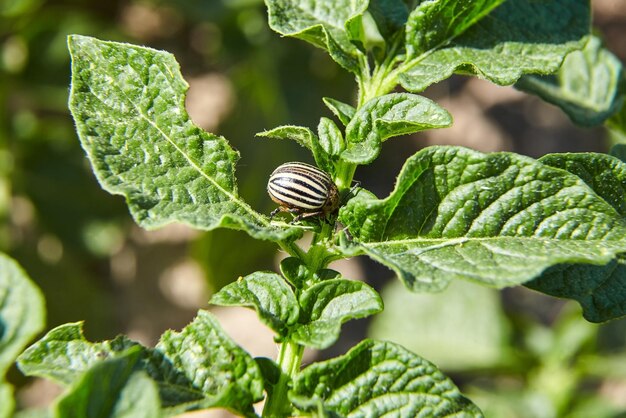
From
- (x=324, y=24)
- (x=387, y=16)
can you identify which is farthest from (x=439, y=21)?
(x=324, y=24)

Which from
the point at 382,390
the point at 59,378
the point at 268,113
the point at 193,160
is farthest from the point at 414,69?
the point at 268,113

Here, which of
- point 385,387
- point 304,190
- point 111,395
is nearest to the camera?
point 111,395

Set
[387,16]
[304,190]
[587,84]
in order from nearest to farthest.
→ [387,16], [304,190], [587,84]

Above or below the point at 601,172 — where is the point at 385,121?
above

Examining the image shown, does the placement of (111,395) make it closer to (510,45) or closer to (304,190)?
(304,190)

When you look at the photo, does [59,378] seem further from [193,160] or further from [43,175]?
[43,175]

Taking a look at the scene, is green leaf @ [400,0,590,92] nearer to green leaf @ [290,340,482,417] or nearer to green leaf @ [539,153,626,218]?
green leaf @ [539,153,626,218]

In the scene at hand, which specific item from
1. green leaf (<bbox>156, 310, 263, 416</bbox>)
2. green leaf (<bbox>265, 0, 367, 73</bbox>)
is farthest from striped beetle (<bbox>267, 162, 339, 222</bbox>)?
green leaf (<bbox>156, 310, 263, 416</bbox>)

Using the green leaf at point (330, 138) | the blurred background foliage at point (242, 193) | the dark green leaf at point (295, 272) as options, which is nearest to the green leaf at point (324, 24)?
the green leaf at point (330, 138)
